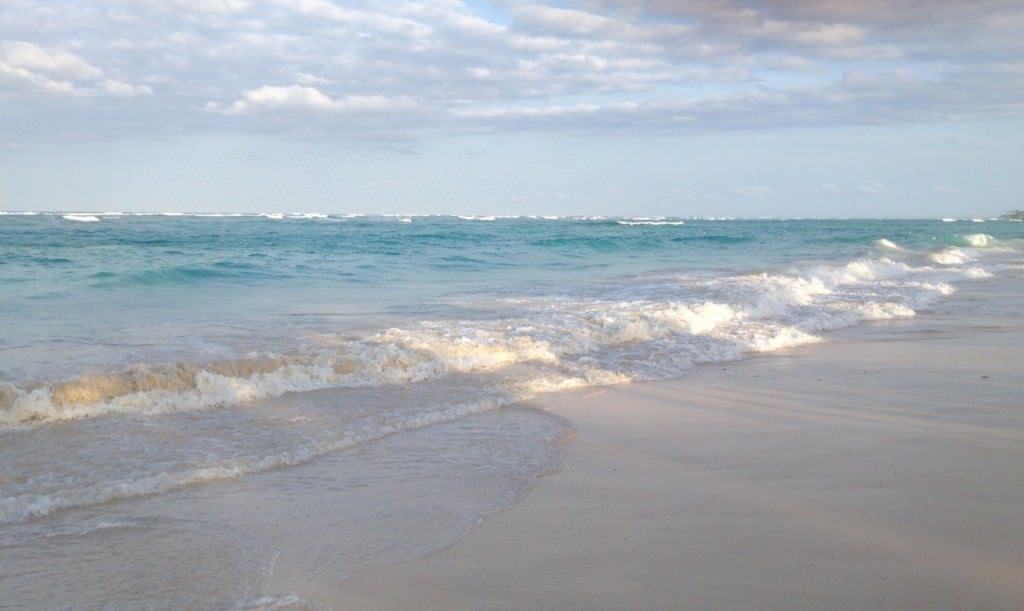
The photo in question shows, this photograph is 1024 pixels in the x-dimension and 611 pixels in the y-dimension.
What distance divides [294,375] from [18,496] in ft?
11.3

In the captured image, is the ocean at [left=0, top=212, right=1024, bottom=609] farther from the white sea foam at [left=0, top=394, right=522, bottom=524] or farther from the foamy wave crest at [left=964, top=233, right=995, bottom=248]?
the foamy wave crest at [left=964, top=233, right=995, bottom=248]

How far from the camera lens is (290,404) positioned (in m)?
7.49

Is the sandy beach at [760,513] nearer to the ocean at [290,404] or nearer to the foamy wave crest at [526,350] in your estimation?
the ocean at [290,404]

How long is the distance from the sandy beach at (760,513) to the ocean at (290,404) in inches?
16.2

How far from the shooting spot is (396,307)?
14547 mm

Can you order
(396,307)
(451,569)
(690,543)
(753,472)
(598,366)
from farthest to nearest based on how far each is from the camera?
(396,307), (598,366), (753,472), (690,543), (451,569)

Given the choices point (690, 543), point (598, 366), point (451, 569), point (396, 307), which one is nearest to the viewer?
point (451, 569)

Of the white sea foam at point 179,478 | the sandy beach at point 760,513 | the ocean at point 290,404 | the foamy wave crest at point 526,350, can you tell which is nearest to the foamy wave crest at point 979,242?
the ocean at point 290,404

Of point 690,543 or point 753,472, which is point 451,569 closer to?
point 690,543

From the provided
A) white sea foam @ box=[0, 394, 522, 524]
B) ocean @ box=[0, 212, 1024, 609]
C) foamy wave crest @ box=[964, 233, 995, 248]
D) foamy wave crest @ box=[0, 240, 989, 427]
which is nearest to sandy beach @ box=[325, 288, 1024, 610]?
ocean @ box=[0, 212, 1024, 609]

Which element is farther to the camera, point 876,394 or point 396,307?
point 396,307

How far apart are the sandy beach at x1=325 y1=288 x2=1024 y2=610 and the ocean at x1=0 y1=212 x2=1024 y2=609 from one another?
0.41 metres

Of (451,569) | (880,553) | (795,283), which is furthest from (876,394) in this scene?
(795,283)

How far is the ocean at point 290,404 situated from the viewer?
162 inches
